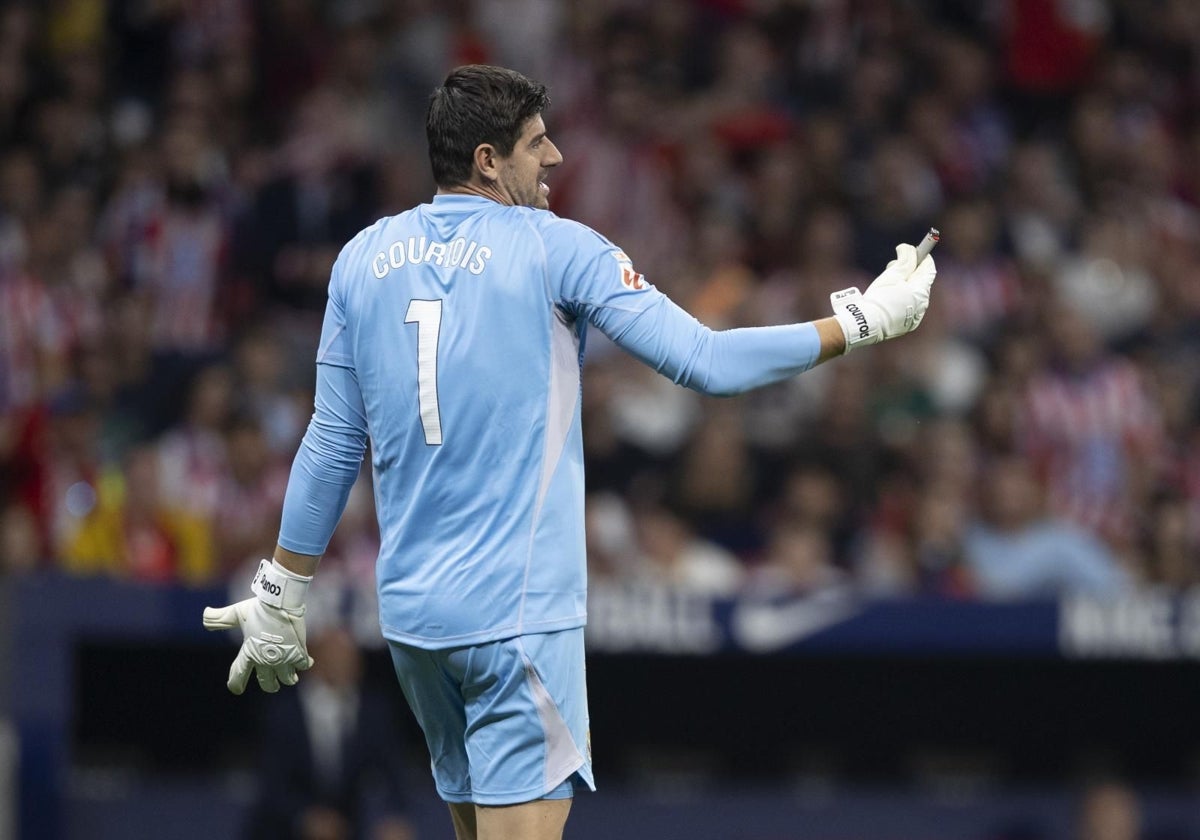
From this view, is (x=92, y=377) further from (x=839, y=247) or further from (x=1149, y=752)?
(x=1149, y=752)

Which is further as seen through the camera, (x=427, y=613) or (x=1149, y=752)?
(x=1149, y=752)

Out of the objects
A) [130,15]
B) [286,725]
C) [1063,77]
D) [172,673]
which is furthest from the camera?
[1063,77]

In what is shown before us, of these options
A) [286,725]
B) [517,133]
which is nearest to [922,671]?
[286,725]

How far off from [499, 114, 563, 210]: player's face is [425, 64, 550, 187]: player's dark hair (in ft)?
0.07

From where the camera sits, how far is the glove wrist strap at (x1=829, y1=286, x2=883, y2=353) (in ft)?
13.4

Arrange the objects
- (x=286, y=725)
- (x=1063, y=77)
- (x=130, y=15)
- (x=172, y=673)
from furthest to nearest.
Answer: (x=1063, y=77)
(x=130, y=15)
(x=172, y=673)
(x=286, y=725)

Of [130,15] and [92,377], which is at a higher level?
[130,15]

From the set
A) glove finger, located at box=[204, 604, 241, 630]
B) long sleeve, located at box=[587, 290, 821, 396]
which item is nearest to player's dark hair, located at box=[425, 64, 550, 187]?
long sleeve, located at box=[587, 290, 821, 396]

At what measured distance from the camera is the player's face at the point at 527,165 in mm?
4141

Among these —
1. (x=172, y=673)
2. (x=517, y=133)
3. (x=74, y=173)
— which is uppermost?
(x=74, y=173)

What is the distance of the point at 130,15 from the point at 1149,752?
767 centimetres

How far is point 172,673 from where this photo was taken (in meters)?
9.72

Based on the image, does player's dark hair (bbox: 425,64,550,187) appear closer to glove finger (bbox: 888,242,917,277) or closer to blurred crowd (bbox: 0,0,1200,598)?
glove finger (bbox: 888,242,917,277)

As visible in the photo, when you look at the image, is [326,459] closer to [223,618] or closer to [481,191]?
[223,618]
